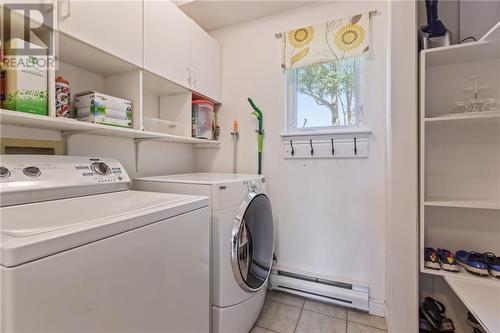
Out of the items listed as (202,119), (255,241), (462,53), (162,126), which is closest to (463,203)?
(462,53)

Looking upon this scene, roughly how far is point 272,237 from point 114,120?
1.37 m

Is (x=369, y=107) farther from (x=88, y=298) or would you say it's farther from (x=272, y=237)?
(x=88, y=298)

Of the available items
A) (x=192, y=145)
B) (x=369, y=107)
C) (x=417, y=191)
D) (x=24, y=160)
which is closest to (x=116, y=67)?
(x=24, y=160)

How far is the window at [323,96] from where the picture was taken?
1.94 metres

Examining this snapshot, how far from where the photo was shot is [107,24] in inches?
48.7

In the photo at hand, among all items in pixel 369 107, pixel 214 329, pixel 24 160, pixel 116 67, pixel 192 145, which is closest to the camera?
pixel 24 160

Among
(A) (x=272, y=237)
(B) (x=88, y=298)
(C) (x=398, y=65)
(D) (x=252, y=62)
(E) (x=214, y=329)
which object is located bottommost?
(E) (x=214, y=329)

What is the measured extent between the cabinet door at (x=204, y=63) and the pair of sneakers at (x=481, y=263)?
2142 mm

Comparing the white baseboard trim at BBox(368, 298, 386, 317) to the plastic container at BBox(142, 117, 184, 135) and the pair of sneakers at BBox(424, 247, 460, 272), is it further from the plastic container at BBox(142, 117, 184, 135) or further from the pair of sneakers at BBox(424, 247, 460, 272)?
the plastic container at BBox(142, 117, 184, 135)

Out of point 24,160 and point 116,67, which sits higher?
point 116,67

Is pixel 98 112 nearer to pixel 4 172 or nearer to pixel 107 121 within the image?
pixel 107 121

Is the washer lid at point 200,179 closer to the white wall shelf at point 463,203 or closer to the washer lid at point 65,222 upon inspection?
the washer lid at point 65,222

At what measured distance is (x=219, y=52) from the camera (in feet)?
7.52

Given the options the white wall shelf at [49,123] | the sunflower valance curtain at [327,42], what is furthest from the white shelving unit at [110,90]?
the sunflower valance curtain at [327,42]
